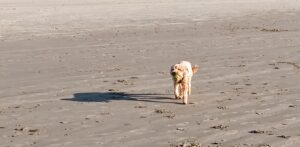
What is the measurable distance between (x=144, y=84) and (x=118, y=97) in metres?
1.44

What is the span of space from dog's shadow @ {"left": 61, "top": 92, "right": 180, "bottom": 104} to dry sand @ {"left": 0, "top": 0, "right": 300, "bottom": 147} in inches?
0.7

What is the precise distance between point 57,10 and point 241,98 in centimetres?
2420

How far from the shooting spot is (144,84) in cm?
1299

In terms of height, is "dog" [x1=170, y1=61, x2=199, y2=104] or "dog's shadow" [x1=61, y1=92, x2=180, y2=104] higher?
"dog" [x1=170, y1=61, x2=199, y2=104]

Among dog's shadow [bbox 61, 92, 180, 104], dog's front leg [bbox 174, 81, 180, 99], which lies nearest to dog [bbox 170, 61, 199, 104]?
dog's front leg [bbox 174, 81, 180, 99]

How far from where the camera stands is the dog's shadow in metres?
11.4

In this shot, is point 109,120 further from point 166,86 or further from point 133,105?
point 166,86

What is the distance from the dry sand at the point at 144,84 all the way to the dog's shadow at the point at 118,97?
17 millimetres

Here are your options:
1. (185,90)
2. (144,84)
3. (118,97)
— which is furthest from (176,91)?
(144,84)

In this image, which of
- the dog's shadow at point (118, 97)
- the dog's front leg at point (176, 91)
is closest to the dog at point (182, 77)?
the dog's front leg at point (176, 91)

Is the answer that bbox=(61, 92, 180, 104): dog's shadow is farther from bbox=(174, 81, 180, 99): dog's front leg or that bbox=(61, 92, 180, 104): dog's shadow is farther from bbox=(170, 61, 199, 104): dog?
bbox=(170, 61, 199, 104): dog

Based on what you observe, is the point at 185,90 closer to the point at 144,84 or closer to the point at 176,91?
the point at 176,91

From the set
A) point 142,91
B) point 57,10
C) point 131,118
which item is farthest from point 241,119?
point 57,10

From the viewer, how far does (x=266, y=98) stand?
447 inches
